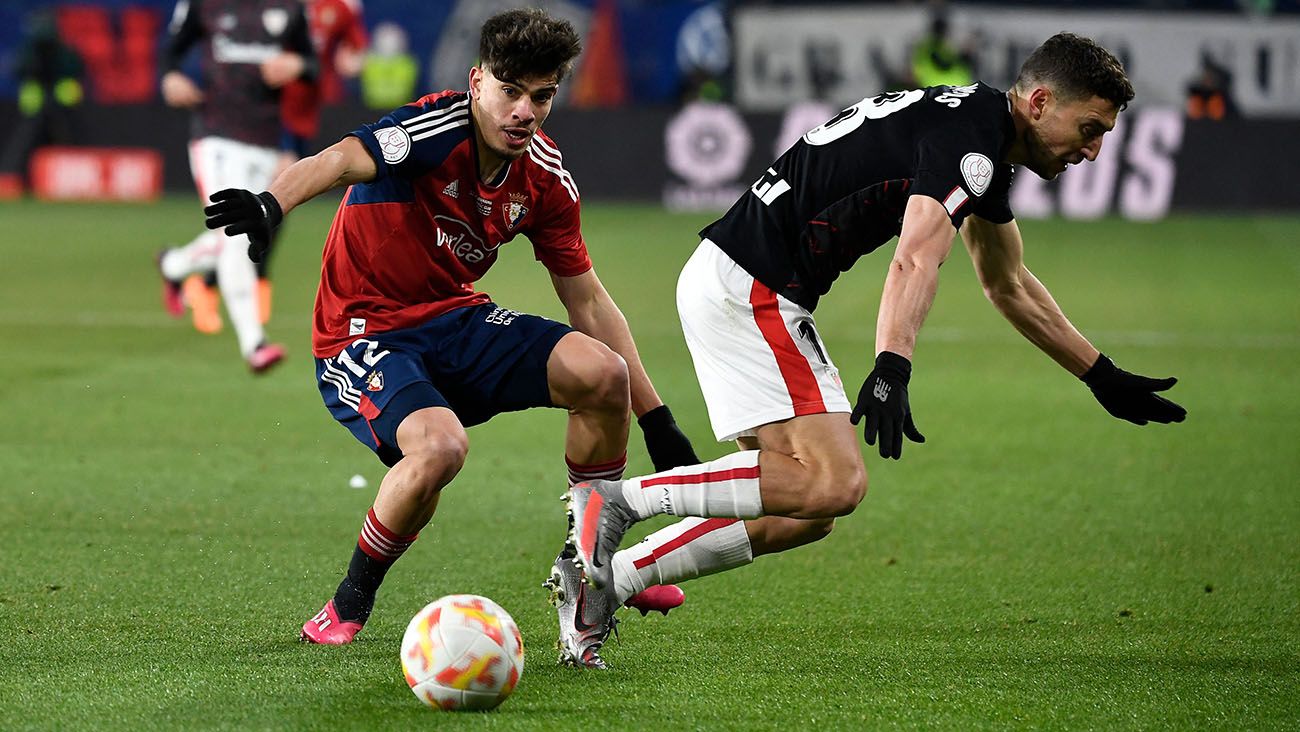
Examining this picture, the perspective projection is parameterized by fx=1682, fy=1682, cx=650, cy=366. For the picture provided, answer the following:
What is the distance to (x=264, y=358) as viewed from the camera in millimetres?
9594

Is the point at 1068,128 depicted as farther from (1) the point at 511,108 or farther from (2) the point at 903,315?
(1) the point at 511,108

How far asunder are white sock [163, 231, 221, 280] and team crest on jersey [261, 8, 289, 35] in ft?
A: 4.17

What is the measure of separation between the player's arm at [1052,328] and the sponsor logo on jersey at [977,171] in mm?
725

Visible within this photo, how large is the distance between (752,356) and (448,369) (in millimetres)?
911

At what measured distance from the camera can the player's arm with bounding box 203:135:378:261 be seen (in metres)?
4.18

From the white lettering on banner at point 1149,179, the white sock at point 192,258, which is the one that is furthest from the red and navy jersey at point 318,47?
the white lettering on banner at point 1149,179

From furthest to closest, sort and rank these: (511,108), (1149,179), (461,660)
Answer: (1149,179) → (511,108) → (461,660)

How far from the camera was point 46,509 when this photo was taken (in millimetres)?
6320

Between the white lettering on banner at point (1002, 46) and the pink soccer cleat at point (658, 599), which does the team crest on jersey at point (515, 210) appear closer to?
the pink soccer cleat at point (658, 599)

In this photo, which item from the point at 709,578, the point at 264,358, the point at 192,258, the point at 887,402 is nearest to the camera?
the point at 887,402

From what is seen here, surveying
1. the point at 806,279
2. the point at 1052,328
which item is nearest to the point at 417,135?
the point at 806,279

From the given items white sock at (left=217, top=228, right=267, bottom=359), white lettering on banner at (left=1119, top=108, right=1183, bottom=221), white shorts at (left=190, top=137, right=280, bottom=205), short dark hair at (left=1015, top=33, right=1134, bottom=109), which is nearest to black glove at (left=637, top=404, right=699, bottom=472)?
short dark hair at (left=1015, top=33, right=1134, bottom=109)

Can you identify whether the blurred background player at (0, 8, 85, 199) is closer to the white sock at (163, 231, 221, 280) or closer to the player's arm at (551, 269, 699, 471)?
the white sock at (163, 231, 221, 280)

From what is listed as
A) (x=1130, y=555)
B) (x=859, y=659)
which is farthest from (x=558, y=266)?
(x=1130, y=555)
